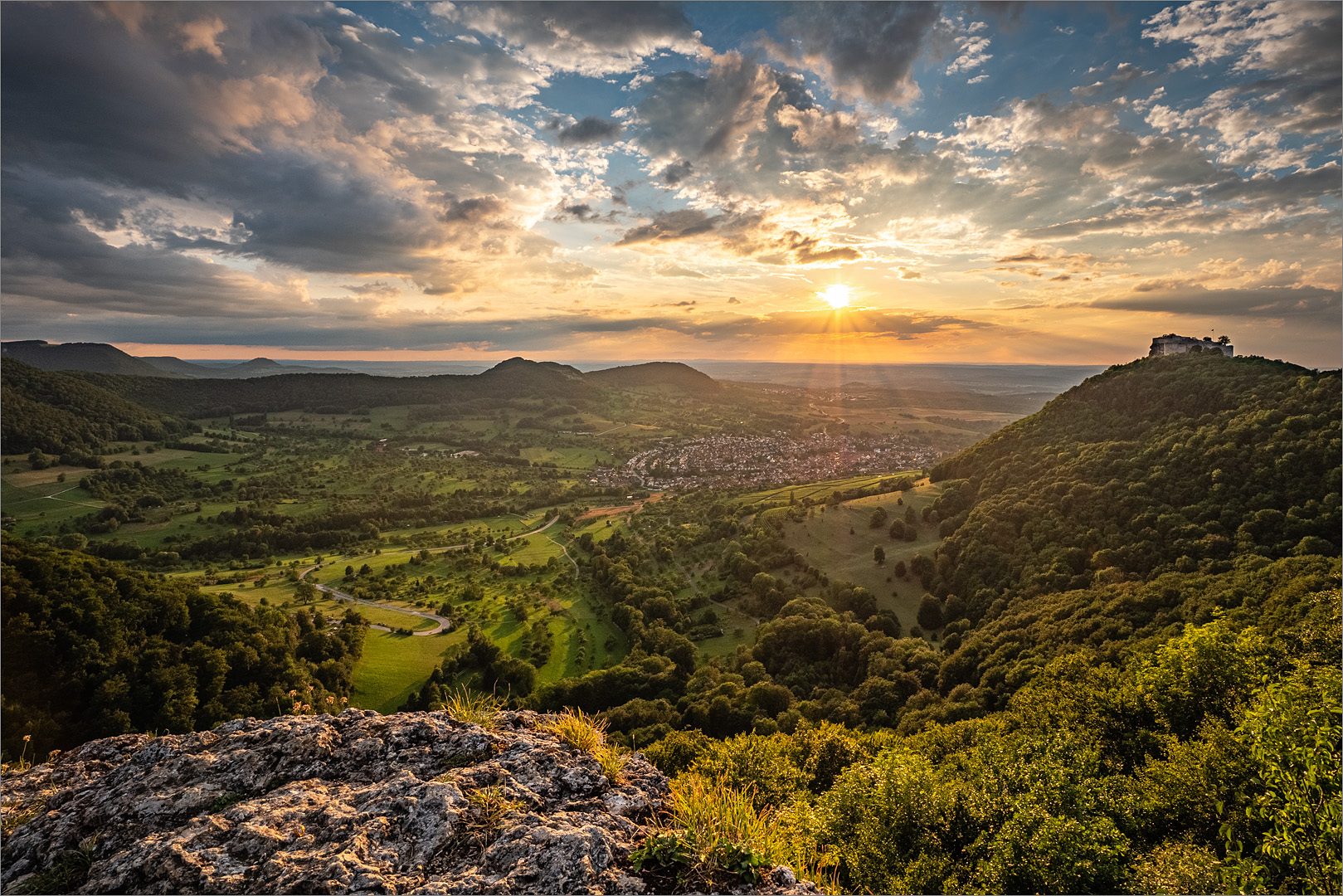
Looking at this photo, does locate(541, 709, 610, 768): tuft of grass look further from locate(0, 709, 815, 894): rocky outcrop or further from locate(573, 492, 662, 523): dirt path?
Answer: locate(573, 492, 662, 523): dirt path

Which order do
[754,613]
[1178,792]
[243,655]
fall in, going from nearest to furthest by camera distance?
[1178,792] < [243,655] < [754,613]

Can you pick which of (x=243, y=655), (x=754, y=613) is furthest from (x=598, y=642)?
(x=243, y=655)

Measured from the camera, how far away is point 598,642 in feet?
201

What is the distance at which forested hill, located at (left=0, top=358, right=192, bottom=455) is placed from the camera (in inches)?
5359

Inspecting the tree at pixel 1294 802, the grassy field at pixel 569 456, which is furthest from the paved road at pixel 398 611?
the grassy field at pixel 569 456

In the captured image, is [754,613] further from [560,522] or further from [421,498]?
Answer: [421,498]

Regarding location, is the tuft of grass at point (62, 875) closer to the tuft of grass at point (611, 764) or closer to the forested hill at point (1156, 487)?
the tuft of grass at point (611, 764)

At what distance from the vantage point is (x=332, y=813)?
17.7 feet

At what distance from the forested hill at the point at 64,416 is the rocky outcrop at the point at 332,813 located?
681 feet

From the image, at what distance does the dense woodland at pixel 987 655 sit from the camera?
36.1ft

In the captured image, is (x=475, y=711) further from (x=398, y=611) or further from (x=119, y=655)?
(x=398, y=611)

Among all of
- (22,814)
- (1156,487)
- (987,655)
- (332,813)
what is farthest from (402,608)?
Result: (1156,487)

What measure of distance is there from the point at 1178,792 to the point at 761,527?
7261cm

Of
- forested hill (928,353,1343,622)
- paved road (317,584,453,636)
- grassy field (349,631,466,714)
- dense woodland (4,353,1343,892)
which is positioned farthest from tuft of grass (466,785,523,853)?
paved road (317,584,453,636)
